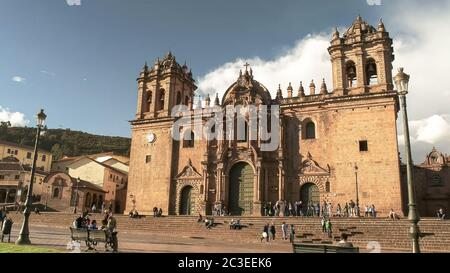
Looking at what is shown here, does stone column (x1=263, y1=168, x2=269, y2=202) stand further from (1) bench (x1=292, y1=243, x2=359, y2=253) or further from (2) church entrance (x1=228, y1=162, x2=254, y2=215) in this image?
(1) bench (x1=292, y1=243, x2=359, y2=253)

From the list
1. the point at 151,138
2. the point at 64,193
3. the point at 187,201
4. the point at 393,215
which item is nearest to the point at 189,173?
the point at 187,201

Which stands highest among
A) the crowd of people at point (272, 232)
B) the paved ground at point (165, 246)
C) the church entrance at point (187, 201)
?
the church entrance at point (187, 201)

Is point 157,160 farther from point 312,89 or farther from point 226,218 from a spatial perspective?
point 312,89

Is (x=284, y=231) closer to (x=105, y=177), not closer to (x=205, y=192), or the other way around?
(x=205, y=192)

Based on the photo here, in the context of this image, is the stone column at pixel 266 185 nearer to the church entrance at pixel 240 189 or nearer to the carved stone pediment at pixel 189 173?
the church entrance at pixel 240 189

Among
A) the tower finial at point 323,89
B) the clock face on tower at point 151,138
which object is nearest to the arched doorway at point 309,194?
the tower finial at point 323,89

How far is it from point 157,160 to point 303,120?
14.7m

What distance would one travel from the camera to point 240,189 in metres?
34.0

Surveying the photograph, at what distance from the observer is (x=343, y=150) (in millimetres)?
30734

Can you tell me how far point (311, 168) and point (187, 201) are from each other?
12.0 meters

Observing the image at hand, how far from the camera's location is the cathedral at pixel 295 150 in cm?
2970

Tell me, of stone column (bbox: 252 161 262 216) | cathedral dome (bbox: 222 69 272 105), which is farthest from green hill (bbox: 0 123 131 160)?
stone column (bbox: 252 161 262 216)

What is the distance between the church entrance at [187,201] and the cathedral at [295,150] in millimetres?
95

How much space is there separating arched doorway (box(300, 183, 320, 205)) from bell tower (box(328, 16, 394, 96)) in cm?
813
